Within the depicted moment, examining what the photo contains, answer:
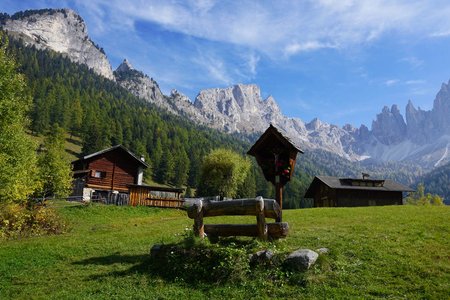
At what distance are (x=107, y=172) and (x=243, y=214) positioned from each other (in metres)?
60.5

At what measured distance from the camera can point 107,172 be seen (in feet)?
233

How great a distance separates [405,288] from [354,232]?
7380 mm

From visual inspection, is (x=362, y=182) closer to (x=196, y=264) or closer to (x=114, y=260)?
(x=114, y=260)

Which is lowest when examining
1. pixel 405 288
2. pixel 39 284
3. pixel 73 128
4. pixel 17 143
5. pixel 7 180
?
pixel 39 284

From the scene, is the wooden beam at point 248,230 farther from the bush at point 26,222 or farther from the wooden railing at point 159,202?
the wooden railing at point 159,202

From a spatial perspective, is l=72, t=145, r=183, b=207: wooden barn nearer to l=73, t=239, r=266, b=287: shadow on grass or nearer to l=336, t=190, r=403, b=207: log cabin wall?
l=336, t=190, r=403, b=207: log cabin wall

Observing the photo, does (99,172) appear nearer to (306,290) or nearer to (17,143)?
(17,143)

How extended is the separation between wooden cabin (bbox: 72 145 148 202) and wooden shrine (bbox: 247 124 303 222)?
5429 centimetres

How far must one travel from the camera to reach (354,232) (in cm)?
1772

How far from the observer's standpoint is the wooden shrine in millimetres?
18766

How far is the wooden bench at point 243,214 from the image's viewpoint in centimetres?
1432

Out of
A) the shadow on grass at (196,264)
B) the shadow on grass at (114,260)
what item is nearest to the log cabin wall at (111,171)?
the shadow on grass at (114,260)

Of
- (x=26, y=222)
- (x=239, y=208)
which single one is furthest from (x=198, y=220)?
(x=26, y=222)

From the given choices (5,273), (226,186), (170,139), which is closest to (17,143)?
(5,273)
